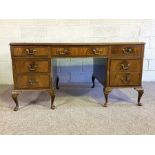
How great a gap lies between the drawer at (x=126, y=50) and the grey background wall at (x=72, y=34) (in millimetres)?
928

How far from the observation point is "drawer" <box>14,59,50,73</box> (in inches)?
88.6

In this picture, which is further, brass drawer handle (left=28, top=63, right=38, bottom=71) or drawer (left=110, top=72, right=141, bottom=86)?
drawer (left=110, top=72, right=141, bottom=86)

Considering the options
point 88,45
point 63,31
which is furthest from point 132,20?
point 88,45

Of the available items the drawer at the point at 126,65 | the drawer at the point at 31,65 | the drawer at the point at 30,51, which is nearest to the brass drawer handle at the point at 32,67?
the drawer at the point at 31,65

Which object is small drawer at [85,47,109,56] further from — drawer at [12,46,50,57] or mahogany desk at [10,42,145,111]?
drawer at [12,46,50,57]

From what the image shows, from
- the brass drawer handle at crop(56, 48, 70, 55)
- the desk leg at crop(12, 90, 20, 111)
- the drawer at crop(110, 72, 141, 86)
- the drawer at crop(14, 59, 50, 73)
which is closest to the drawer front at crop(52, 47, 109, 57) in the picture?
the brass drawer handle at crop(56, 48, 70, 55)

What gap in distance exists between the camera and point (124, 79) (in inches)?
93.9

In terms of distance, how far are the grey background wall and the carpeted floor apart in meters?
0.38

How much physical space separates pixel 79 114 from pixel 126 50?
805 millimetres

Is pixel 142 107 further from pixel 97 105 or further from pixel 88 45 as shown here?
pixel 88 45

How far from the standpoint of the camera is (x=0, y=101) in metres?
2.62

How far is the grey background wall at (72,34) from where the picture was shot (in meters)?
3.09

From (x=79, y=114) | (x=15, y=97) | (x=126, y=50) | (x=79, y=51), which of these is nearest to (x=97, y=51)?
(x=79, y=51)

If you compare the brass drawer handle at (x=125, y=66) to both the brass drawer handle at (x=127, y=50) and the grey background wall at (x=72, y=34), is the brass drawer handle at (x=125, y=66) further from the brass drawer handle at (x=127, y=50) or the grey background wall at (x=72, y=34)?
the grey background wall at (x=72, y=34)
